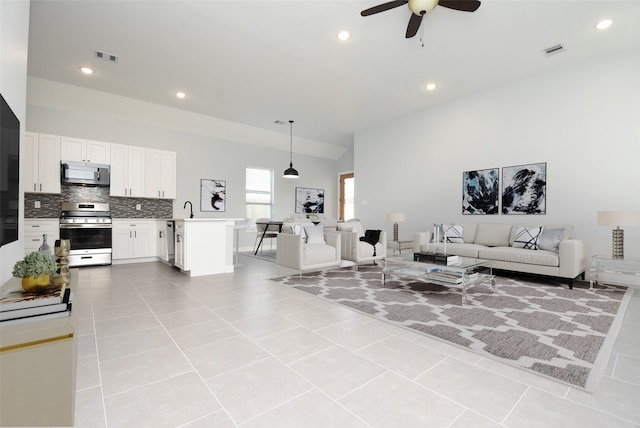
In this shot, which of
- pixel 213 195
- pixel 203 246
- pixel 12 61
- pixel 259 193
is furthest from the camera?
pixel 259 193

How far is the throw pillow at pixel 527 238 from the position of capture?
4.43 meters

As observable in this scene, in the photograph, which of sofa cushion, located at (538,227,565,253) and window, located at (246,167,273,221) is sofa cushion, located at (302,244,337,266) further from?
window, located at (246,167,273,221)

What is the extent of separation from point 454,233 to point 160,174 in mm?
5954

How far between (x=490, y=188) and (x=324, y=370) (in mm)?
4992

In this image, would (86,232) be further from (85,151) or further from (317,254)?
(317,254)

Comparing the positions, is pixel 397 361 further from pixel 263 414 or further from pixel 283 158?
pixel 283 158

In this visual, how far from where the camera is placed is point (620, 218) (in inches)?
140

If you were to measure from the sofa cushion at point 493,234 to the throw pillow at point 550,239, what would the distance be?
0.61 metres

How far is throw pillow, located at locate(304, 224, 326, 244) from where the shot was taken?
4.72 meters

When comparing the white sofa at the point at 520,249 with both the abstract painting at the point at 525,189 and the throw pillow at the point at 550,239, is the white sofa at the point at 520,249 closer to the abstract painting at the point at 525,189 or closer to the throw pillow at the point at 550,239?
the throw pillow at the point at 550,239

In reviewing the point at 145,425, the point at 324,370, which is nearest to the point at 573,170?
the point at 324,370

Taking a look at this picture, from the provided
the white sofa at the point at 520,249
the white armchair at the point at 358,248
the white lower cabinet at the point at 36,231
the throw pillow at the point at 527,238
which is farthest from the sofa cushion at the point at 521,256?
the white lower cabinet at the point at 36,231

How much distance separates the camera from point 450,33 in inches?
148

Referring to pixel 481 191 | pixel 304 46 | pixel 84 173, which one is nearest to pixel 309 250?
pixel 304 46
